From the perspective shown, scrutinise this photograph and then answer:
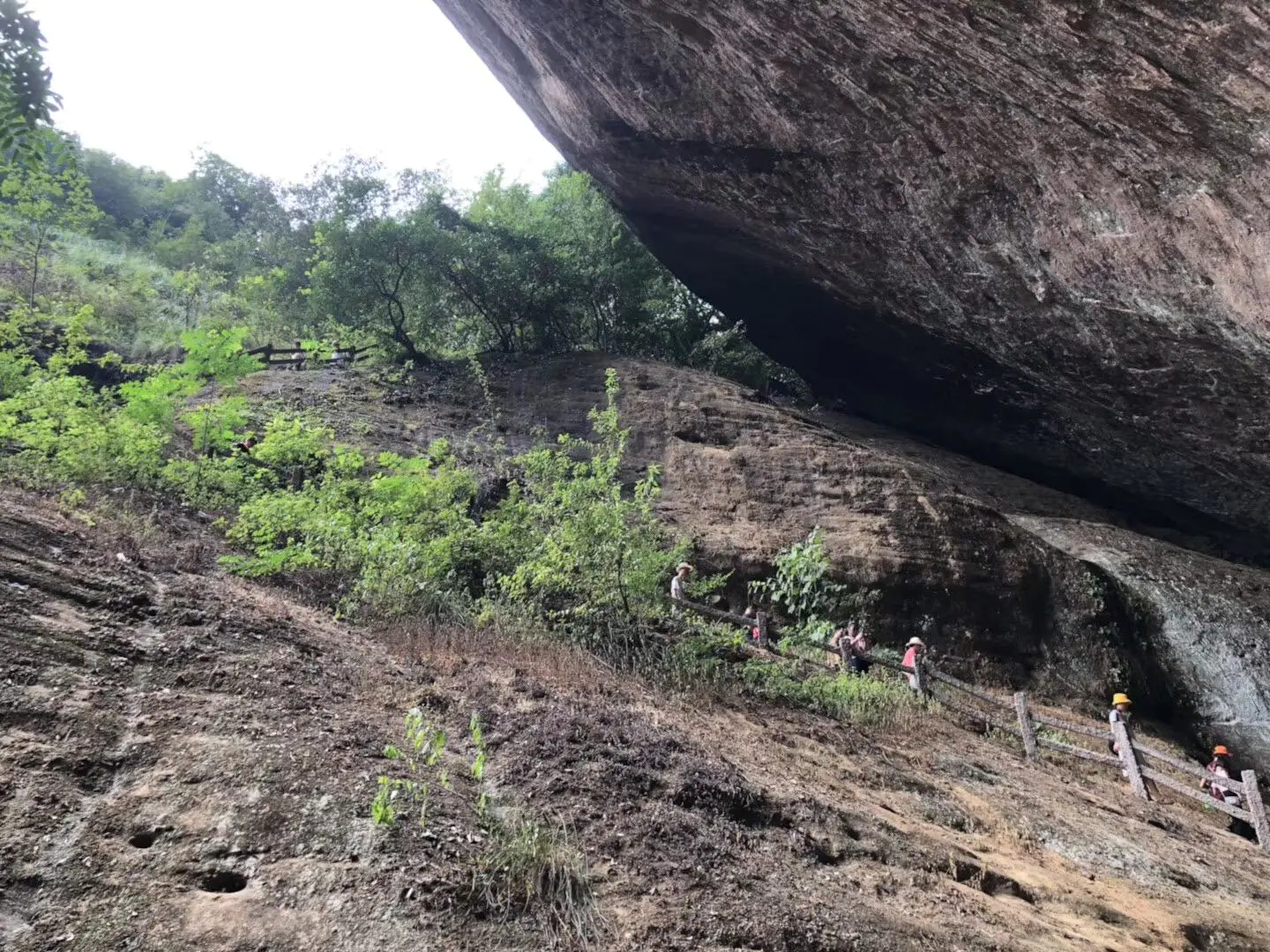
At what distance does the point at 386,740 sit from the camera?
18.0 feet

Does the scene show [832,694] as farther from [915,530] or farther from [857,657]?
[915,530]

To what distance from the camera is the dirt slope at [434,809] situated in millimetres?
3699

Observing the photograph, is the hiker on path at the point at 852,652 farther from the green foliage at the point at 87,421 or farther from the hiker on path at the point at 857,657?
the green foliage at the point at 87,421

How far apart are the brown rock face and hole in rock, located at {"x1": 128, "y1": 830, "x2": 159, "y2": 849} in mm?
9398

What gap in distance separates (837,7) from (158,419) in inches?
435

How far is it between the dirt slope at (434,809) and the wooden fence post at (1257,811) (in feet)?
2.59

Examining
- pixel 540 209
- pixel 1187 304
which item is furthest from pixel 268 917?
pixel 540 209

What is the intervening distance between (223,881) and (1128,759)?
11441 mm

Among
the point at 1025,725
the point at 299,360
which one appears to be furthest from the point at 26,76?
the point at 299,360

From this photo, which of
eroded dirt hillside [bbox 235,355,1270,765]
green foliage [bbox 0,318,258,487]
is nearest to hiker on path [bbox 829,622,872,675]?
eroded dirt hillside [bbox 235,355,1270,765]

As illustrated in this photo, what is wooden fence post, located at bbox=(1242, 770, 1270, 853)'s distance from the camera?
9597 mm

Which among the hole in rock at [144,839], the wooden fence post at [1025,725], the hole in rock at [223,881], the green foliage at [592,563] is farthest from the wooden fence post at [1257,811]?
the hole in rock at [144,839]

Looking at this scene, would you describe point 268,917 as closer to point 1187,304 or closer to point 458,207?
point 1187,304

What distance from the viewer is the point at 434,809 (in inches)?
184
